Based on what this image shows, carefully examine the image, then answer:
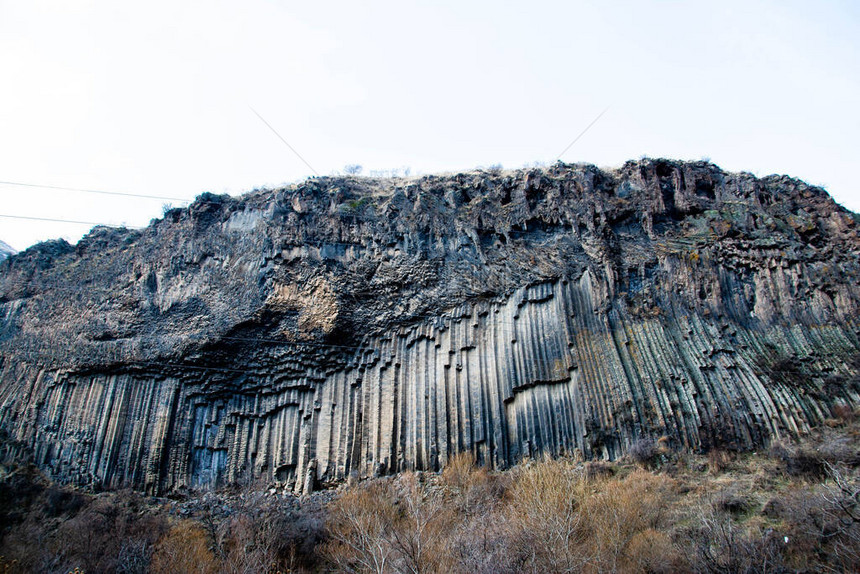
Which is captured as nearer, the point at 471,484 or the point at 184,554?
the point at 184,554

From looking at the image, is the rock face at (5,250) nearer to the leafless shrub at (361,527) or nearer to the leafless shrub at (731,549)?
the leafless shrub at (361,527)

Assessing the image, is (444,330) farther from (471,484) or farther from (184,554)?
(184,554)

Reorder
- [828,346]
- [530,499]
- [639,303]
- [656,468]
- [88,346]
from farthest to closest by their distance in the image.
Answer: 1. [88,346]
2. [639,303]
3. [828,346]
4. [656,468]
5. [530,499]

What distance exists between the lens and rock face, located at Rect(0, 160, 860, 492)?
1633 centimetres

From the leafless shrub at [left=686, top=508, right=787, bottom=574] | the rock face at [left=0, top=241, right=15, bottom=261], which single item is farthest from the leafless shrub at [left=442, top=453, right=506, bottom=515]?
the rock face at [left=0, top=241, right=15, bottom=261]

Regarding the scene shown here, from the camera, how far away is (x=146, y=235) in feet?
77.4

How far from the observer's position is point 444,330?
1862 centimetres

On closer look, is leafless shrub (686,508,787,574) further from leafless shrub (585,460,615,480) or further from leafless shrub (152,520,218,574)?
leafless shrub (152,520,218,574)

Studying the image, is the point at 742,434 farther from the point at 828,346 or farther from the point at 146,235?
the point at 146,235

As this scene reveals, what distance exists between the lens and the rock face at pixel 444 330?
1633 centimetres

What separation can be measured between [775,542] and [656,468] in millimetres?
3693

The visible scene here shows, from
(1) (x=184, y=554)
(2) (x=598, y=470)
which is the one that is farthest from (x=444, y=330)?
(1) (x=184, y=554)

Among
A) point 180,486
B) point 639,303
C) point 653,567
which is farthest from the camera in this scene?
point 180,486

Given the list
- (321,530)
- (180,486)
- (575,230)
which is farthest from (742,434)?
(180,486)
